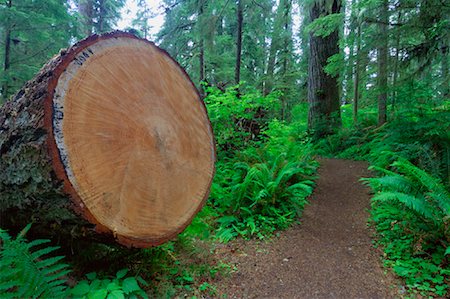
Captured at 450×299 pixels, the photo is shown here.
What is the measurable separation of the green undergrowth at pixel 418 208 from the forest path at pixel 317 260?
0.73 feet

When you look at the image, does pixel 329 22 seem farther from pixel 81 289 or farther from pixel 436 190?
pixel 81 289

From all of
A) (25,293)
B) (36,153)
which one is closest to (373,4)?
(36,153)

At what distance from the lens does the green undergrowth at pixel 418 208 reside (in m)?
2.62

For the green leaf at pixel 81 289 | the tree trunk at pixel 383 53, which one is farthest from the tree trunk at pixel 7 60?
the tree trunk at pixel 383 53

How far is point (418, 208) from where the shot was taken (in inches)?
110

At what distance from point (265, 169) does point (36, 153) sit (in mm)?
→ 3240

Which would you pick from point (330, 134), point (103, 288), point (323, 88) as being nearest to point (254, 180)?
point (103, 288)

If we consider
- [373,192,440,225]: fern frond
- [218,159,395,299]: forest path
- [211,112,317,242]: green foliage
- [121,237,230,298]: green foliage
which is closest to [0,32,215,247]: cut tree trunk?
[121,237,230,298]: green foliage

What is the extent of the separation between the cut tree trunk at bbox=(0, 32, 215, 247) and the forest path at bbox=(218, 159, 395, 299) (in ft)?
3.29

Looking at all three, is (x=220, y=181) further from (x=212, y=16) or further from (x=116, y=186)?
(x=212, y=16)

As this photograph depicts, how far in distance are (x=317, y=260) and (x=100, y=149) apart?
250 cm

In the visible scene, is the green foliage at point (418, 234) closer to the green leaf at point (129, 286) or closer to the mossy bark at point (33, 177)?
the green leaf at point (129, 286)

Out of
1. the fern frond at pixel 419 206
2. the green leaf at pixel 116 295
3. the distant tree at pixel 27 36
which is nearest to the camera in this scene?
the green leaf at pixel 116 295

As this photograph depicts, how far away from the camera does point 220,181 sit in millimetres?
4660
